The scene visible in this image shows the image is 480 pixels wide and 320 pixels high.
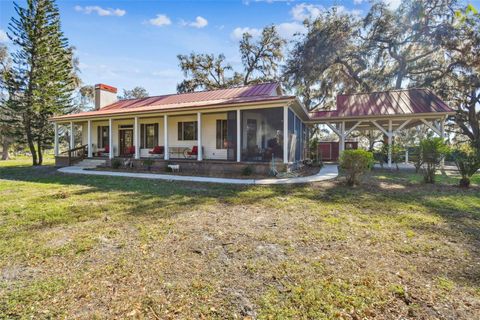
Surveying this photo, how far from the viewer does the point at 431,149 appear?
8.92 meters

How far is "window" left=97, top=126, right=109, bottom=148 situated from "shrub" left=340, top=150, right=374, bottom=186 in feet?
49.4

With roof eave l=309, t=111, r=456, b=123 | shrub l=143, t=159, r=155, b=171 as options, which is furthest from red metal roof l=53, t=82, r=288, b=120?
roof eave l=309, t=111, r=456, b=123

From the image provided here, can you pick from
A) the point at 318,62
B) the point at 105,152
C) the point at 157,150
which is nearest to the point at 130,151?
the point at 157,150

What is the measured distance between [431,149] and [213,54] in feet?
75.5

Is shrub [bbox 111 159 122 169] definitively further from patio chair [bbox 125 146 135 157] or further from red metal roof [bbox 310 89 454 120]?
red metal roof [bbox 310 89 454 120]

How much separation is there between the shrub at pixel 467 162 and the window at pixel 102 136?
1819 centimetres

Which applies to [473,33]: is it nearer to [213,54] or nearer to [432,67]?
[432,67]

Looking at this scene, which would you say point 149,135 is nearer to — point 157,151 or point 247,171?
point 157,151

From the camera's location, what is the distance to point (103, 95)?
63.9ft

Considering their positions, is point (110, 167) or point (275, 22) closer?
point (110, 167)

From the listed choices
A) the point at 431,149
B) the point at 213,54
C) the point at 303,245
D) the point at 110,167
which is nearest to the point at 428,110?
the point at 431,149

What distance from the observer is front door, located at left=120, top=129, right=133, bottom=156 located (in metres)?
16.9

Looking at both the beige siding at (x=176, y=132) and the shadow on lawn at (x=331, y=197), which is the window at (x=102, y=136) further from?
the shadow on lawn at (x=331, y=197)

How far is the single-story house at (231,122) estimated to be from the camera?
12.3 m
